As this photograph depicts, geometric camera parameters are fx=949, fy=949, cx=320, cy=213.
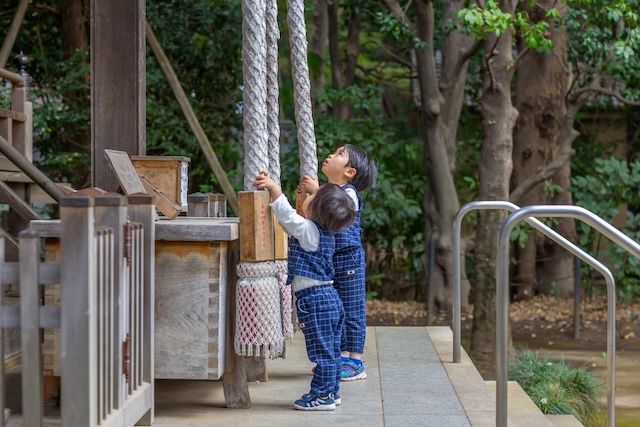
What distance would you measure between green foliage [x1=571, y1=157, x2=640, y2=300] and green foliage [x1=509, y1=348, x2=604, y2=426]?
5157mm

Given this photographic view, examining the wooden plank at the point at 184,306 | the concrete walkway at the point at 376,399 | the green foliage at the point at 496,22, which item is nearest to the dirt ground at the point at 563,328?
the green foliage at the point at 496,22

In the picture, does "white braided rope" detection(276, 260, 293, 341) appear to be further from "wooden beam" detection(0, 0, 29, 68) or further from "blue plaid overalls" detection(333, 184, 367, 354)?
"wooden beam" detection(0, 0, 29, 68)

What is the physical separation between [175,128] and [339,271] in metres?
6.67

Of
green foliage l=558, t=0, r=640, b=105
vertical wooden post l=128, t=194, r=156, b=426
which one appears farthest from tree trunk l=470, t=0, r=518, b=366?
vertical wooden post l=128, t=194, r=156, b=426

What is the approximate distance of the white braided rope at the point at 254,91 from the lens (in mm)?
4379

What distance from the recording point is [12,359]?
15.8 feet

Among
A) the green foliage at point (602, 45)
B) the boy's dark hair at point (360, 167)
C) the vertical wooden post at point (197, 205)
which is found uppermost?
the green foliage at point (602, 45)

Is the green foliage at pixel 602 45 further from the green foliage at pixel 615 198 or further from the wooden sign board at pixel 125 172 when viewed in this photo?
the wooden sign board at pixel 125 172

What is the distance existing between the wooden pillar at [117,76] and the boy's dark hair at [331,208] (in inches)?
52.9

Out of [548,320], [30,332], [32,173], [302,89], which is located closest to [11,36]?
[32,173]

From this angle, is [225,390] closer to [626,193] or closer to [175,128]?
[175,128]

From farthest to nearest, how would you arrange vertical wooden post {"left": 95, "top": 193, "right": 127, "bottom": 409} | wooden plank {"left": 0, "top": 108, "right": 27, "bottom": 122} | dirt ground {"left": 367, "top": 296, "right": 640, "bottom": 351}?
dirt ground {"left": 367, "top": 296, "right": 640, "bottom": 351}, wooden plank {"left": 0, "top": 108, "right": 27, "bottom": 122}, vertical wooden post {"left": 95, "top": 193, "right": 127, "bottom": 409}

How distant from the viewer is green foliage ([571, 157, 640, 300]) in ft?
38.7

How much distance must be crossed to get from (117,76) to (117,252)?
2.15 metres
